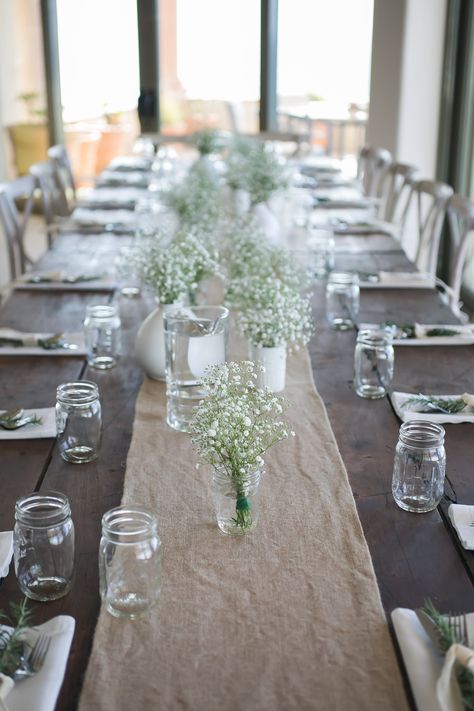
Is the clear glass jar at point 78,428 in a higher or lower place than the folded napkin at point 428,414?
higher

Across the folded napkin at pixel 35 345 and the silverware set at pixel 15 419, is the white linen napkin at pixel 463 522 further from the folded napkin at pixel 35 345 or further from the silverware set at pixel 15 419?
the folded napkin at pixel 35 345

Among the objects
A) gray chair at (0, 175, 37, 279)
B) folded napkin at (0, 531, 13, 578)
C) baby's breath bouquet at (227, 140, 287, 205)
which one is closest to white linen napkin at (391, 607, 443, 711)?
folded napkin at (0, 531, 13, 578)

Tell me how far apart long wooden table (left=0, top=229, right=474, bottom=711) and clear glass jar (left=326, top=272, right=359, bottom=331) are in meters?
0.04

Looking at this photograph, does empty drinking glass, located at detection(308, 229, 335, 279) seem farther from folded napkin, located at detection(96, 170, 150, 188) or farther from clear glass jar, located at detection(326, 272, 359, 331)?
folded napkin, located at detection(96, 170, 150, 188)

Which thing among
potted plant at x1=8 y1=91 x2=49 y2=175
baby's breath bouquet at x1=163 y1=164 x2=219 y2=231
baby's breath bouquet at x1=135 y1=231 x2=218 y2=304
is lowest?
potted plant at x1=8 y1=91 x2=49 y2=175

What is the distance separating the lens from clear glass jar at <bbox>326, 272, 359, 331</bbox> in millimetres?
2785

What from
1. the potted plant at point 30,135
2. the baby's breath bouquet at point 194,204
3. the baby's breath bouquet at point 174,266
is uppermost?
the baby's breath bouquet at point 174,266

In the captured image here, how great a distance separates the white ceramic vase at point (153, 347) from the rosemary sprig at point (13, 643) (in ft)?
3.38

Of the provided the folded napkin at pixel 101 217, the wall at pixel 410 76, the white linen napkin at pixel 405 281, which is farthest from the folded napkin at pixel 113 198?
the wall at pixel 410 76

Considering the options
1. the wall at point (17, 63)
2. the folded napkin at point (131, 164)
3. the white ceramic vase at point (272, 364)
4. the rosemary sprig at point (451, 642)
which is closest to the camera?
the rosemary sprig at point (451, 642)

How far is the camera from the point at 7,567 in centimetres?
141

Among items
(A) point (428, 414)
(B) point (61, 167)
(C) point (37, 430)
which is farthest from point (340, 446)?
(B) point (61, 167)

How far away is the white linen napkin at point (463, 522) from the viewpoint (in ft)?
4.87

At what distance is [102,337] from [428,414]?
88 centimetres
